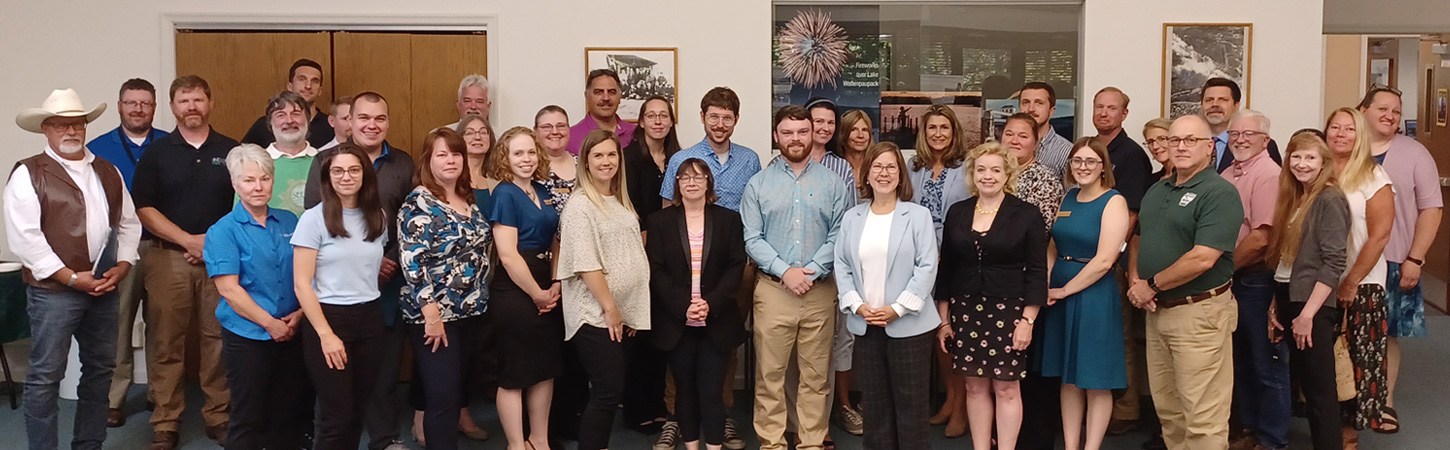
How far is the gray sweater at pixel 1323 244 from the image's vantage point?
3.99m

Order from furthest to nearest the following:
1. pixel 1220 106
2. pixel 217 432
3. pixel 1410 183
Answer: pixel 1220 106
pixel 1410 183
pixel 217 432

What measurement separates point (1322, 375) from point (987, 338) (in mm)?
1351

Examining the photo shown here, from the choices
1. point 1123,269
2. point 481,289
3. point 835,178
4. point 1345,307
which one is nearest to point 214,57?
point 481,289

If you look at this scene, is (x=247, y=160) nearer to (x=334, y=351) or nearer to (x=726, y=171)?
(x=334, y=351)

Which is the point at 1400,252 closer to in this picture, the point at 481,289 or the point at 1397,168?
the point at 1397,168

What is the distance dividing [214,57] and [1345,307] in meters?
5.62

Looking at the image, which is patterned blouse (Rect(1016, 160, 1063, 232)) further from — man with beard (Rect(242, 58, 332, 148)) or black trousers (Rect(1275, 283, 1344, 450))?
man with beard (Rect(242, 58, 332, 148))

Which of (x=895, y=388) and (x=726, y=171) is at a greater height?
(x=726, y=171)

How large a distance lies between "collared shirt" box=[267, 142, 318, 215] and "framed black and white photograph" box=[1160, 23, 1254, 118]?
14.2 ft

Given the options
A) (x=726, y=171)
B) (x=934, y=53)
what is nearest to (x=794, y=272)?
(x=726, y=171)

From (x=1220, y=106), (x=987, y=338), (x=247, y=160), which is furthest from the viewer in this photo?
(x=1220, y=106)

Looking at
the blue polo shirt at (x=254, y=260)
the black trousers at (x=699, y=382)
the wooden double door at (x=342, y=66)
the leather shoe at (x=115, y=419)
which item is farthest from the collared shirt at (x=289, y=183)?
the black trousers at (x=699, y=382)

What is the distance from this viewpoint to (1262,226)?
4273 mm

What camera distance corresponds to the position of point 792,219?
4.22 m
